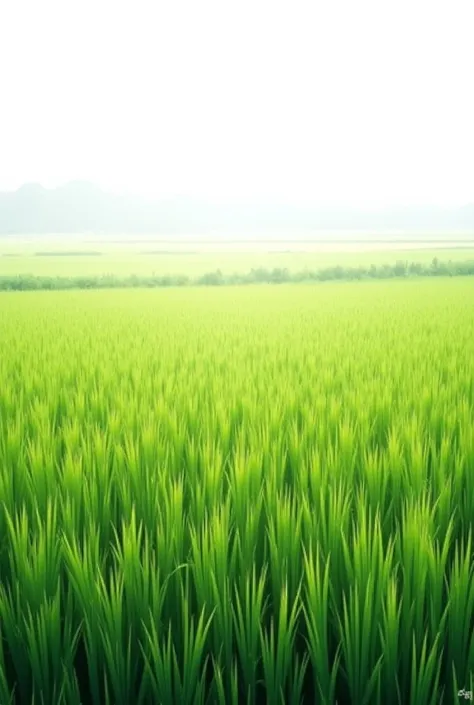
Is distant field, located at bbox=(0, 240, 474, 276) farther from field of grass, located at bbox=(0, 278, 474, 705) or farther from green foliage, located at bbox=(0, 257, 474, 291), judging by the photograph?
field of grass, located at bbox=(0, 278, 474, 705)

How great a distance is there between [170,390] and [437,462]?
1599 millimetres

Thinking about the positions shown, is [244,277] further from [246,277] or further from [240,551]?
[240,551]

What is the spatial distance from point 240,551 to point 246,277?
25.8m

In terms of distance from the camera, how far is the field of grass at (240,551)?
122 centimetres

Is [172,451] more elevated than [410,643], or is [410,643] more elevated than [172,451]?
[172,451]

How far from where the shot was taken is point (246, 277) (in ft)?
88.5

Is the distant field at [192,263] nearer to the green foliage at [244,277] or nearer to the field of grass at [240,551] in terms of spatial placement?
the green foliage at [244,277]

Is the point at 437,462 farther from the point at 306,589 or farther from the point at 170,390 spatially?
the point at 170,390

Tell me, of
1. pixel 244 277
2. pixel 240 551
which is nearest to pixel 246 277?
pixel 244 277

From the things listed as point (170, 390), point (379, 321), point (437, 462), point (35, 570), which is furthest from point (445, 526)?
point (379, 321)

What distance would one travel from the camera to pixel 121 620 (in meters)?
1.26

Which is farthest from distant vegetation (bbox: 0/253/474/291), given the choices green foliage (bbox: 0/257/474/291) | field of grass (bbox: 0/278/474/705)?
field of grass (bbox: 0/278/474/705)

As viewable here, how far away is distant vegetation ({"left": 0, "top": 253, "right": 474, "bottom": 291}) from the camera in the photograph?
24.6 m

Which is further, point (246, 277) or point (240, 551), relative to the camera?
point (246, 277)
